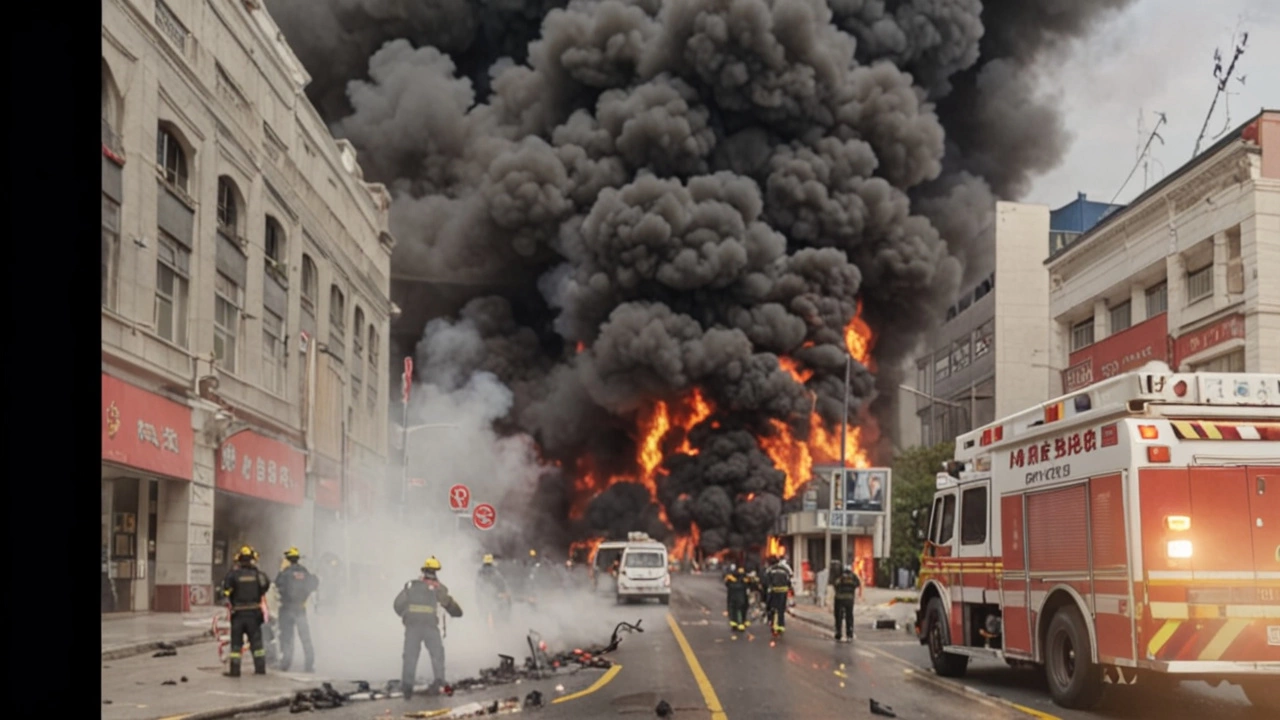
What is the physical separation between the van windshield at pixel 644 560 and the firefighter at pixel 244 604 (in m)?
18.3

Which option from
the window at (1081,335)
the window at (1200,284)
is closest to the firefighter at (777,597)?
the window at (1200,284)

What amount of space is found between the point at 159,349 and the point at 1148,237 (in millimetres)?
21683

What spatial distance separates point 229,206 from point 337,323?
1083 centimetres

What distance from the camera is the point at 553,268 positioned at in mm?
62219

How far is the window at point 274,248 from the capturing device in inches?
1227

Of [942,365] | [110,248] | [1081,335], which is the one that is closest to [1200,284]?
[1081,335]

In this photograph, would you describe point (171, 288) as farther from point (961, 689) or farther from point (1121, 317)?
point (1121, 317)

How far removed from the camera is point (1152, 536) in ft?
32.4

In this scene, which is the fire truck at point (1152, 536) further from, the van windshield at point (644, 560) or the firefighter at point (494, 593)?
the van windshield at point (644, 560)

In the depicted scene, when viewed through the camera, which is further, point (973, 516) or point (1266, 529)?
point (973, 516)

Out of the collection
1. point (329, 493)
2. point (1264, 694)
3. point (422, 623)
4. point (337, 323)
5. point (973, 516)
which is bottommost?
point (1264, 694)

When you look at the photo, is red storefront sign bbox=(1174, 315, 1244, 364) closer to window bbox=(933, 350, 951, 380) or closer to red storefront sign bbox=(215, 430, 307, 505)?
red storefront sign bbox=(215, 430, 307, 505)

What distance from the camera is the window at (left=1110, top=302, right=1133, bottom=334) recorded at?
31922 millimetres
